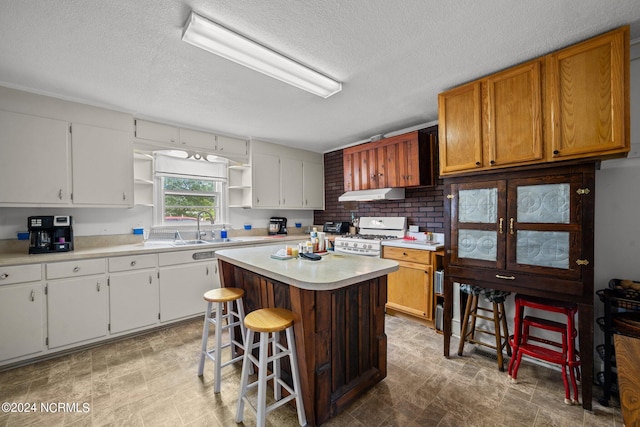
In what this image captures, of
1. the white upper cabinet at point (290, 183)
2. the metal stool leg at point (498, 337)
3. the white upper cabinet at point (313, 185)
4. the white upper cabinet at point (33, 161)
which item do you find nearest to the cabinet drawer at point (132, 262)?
the white upper cabinet at point (33, 161)

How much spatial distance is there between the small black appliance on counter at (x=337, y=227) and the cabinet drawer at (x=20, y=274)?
366 cm

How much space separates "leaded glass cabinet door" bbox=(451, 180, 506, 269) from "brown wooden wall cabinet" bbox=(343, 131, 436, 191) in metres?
1.14

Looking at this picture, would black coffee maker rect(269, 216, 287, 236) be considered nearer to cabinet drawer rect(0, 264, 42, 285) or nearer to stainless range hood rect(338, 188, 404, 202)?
stainless range hood rect(338, 188, 404, 202)

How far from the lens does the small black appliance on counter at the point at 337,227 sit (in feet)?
15.3

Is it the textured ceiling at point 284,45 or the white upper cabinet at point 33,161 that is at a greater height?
the textured ceiling at point 284,45

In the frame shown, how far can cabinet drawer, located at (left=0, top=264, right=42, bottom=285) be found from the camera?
224 cm

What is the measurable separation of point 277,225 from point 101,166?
8.64 ft

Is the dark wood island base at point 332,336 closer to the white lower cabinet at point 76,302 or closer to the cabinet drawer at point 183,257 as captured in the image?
the cabinet drawer at point 183,257

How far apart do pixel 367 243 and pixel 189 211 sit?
2.72 metres

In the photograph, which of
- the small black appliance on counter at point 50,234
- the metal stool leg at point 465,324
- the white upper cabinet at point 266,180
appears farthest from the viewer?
the white upper cabinet at point 266,180

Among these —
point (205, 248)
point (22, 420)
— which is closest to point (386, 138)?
point (205, 248)

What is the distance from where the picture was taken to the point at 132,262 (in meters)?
2.86

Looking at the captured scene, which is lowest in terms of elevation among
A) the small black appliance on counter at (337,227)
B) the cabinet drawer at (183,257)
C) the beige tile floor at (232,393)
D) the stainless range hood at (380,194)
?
the beige tile floor at (232,393)

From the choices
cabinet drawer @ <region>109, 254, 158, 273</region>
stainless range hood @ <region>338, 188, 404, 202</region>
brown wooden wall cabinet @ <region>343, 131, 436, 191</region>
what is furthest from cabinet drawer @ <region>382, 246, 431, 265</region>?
cabinet drawer @ <region>109, 254, 158, 273</region>
